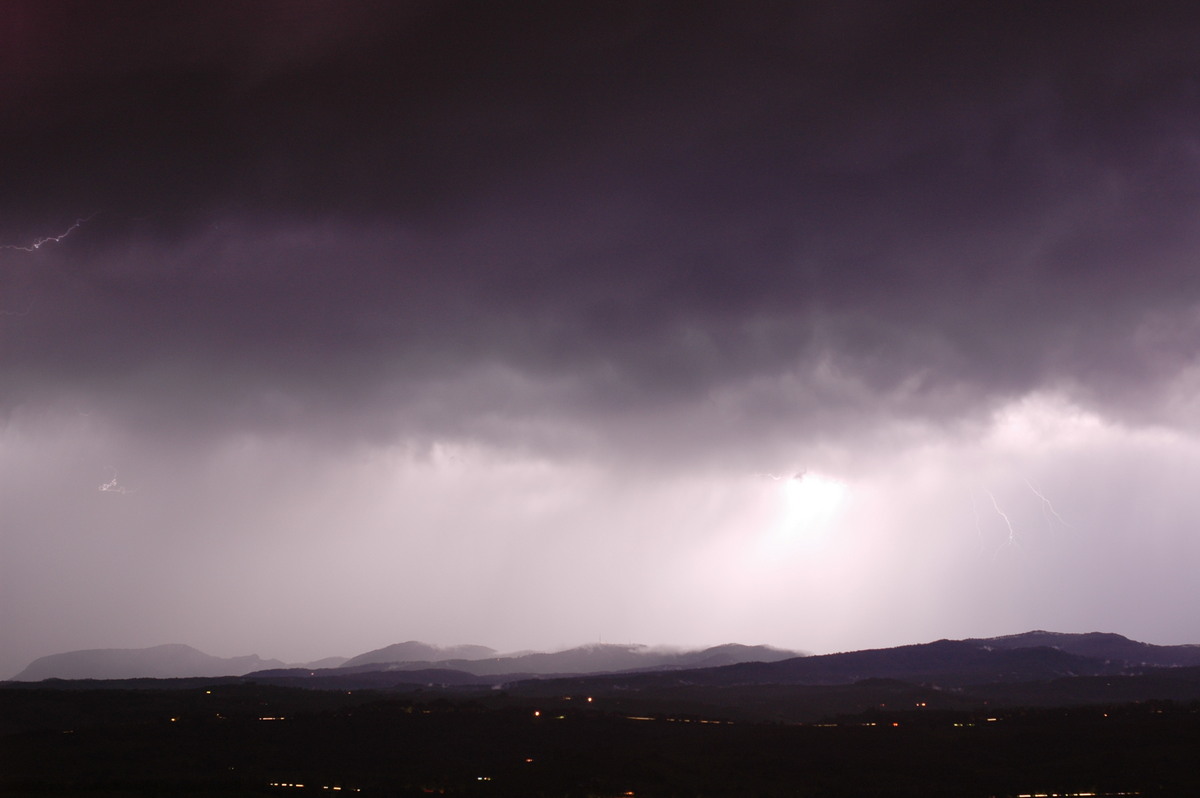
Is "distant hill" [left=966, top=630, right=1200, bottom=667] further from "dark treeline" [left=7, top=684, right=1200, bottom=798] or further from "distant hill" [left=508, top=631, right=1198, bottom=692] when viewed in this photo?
"dark treeline" [left=7, top=684, right=1200, bottom=798]

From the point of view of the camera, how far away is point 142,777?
170 feet

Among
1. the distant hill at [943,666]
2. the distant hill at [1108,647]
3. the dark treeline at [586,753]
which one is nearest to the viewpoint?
the dark treeline at [586,753]

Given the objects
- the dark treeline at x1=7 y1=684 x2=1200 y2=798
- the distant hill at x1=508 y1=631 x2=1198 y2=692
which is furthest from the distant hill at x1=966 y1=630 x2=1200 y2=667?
the dark treeline at x1=7 y1=684 x2=1200 y2=798

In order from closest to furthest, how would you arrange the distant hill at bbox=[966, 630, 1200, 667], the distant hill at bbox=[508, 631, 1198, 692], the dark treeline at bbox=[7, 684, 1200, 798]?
the dark treeline at bbox=[7, 684, 1200, 798], the distant hill at bbox=[508, 631, 1198, 692], the distant hill at bbox=[966, 630, 1200, 667]

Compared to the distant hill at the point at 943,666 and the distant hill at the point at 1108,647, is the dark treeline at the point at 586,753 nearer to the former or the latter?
the distant hill at the point at 943,666

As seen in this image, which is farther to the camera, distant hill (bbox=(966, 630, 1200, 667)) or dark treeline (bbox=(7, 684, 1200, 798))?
distant hill (bbox=(966, 630, 1200, 667))

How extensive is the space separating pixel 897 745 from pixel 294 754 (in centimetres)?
3621

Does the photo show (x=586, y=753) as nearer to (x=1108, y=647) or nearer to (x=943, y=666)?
(x=943, y=666)

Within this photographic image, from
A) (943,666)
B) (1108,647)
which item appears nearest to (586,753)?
(943,666)

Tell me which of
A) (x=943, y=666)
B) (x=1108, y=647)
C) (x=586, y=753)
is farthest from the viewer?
(x=1108, y=647)

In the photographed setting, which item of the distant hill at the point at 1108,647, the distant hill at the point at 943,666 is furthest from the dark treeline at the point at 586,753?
the distant hill at the point at 1108,647

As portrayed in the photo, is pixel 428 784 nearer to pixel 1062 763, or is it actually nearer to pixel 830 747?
pixel 830 747

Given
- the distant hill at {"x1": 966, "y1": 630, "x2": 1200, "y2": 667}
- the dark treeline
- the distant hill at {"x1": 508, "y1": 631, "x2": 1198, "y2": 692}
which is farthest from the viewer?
the distant hill at {"x1": 966, "y1": 630, "x2": 1200, "y2": 667}

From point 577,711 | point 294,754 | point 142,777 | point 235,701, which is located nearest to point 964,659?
point 577,711
